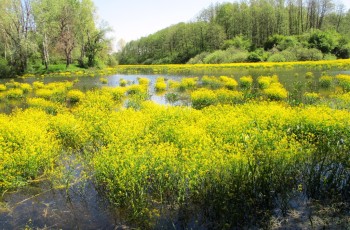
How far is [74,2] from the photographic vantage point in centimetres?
7088

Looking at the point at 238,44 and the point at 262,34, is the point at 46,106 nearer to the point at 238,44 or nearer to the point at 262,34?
the point at 238,44

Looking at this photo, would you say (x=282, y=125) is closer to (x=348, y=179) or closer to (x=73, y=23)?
(x=348, y=179)

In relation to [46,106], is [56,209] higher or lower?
lower

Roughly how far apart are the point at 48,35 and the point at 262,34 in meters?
68.3

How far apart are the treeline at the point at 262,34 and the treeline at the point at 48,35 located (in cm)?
2977

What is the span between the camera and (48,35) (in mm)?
62312

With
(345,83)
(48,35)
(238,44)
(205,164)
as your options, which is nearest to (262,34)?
(238,44)

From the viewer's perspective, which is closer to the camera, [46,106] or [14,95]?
[46,106]

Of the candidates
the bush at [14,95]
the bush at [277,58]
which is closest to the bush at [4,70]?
the bush at [14,95]

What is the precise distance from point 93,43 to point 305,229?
223ft

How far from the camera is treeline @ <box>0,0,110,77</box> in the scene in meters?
54.8

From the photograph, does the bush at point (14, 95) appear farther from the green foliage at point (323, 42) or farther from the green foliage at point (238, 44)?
the green foliage at point (238, 44)

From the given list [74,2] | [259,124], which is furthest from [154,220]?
[74,2]

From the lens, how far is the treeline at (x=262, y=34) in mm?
67312
